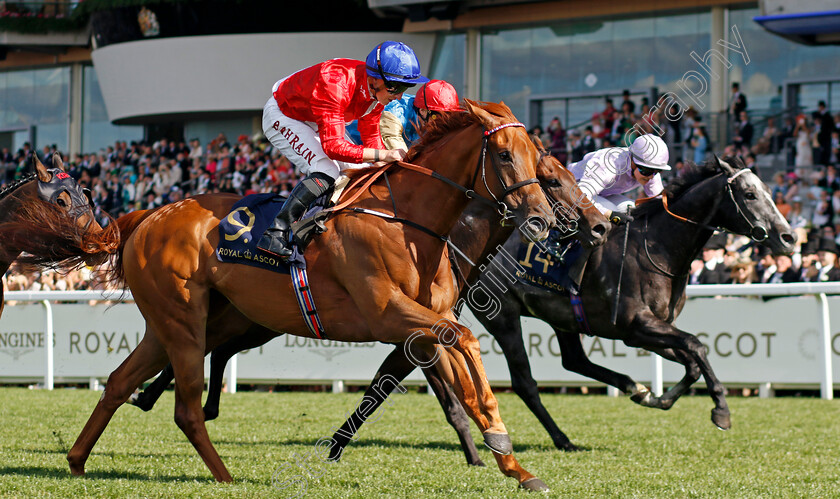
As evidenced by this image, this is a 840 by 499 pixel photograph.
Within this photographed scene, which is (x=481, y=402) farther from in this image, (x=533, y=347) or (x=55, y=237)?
(x=533, y=347)

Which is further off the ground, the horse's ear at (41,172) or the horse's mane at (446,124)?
the horse's mane at (446,124)

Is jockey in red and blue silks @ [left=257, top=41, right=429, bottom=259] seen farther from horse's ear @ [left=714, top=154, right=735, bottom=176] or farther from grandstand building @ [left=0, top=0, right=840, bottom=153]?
grandstand building @ [left=0, top=0, right=840, bottom=153]

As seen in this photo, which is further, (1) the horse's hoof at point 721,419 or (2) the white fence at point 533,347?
(2) the white fence at point 533,347

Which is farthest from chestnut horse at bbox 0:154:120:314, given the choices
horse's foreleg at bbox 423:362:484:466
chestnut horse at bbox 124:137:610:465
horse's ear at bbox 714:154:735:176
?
horse's ear at bbox 714:154:735:176

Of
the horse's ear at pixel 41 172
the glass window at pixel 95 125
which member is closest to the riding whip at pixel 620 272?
the horse's ear at pixel 41 172

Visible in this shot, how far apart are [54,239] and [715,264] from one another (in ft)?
23.0

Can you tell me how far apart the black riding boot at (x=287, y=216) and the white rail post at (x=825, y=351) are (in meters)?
5.62

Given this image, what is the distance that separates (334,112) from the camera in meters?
4.70

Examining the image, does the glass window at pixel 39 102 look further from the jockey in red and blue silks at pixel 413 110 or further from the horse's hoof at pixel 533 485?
the horse's hoof at pixel 533 485

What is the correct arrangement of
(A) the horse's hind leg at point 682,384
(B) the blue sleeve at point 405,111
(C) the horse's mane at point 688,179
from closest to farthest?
(B) the blue sleeve at point 405,111 → (A) the horse's hind leg at point 682,384 → (C) the horse's mane at point 688,179

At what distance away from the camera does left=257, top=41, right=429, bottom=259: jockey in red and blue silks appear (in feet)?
15.1

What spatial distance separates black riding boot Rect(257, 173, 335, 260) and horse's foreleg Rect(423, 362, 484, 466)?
1.31m

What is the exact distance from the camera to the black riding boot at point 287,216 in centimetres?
462

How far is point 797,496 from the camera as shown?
4.28 metres
